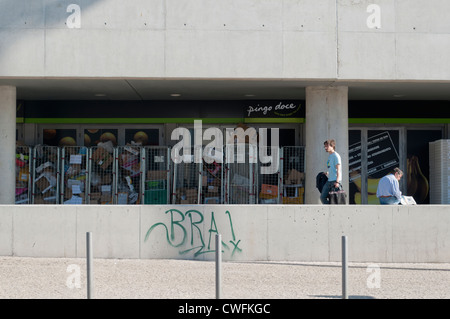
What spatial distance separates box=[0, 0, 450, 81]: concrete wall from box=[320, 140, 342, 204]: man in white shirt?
249 cm

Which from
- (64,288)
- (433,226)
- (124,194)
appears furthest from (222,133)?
(64,288)

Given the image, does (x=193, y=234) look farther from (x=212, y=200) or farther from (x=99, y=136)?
(x=99, y=136)

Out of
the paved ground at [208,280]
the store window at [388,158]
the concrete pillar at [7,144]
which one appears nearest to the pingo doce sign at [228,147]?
the store window at [388,158]

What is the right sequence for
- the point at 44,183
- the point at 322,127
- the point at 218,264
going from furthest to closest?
the point at 44,183
the point at 322,127
the point at 218,264

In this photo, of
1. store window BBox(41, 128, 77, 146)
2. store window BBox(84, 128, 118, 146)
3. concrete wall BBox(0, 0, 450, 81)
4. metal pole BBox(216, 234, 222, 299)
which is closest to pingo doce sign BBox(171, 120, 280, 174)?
store window BBox(84, 128, 118, 146)

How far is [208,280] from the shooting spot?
11.9 meters

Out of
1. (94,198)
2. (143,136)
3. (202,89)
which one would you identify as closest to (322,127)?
(202,89)

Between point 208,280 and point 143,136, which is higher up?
point 143,136

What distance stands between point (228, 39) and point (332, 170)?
156 inches

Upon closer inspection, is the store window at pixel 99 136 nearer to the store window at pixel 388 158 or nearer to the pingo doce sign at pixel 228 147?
the pingo doce sign at pixel 228 147

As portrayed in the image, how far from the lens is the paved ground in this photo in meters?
10.6

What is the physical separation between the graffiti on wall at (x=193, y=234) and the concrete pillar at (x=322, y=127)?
404 cm

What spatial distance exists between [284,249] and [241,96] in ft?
23.0

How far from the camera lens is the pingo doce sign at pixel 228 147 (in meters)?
19.5
